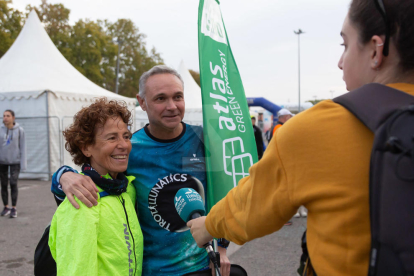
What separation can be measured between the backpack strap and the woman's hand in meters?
1.17

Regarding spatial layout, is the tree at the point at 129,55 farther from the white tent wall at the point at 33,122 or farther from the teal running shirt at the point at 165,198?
the teal running shirt at the point at 165,198

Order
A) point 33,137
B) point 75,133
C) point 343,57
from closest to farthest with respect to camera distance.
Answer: point 343,57
point 75,133
point 33,137

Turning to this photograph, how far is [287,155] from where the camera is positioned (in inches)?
34.7

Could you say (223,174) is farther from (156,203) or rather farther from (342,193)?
(342,193)

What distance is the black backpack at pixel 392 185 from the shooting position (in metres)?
0.69

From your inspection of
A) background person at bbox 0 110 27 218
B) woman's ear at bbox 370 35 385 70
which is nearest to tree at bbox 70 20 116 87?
background person at bbox 0 110 27 218

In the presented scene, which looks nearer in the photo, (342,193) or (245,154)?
(342,193)

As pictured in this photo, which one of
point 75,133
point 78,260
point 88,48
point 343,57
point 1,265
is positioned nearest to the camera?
point 343,57

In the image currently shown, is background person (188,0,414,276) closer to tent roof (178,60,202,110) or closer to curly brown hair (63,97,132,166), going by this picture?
curly brown hair (63,97,132,166)

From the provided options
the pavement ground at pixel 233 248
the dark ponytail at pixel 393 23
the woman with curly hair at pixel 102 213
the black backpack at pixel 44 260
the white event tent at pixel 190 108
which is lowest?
the pavement ground at pixel 233 248

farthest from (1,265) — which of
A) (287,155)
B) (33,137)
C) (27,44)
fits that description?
(27,44)

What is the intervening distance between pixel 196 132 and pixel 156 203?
0.52 m

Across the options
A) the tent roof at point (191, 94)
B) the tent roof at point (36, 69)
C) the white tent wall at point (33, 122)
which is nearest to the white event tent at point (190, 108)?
the tent roof at point (191, 94)

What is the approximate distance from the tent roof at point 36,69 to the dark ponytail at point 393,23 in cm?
1092
